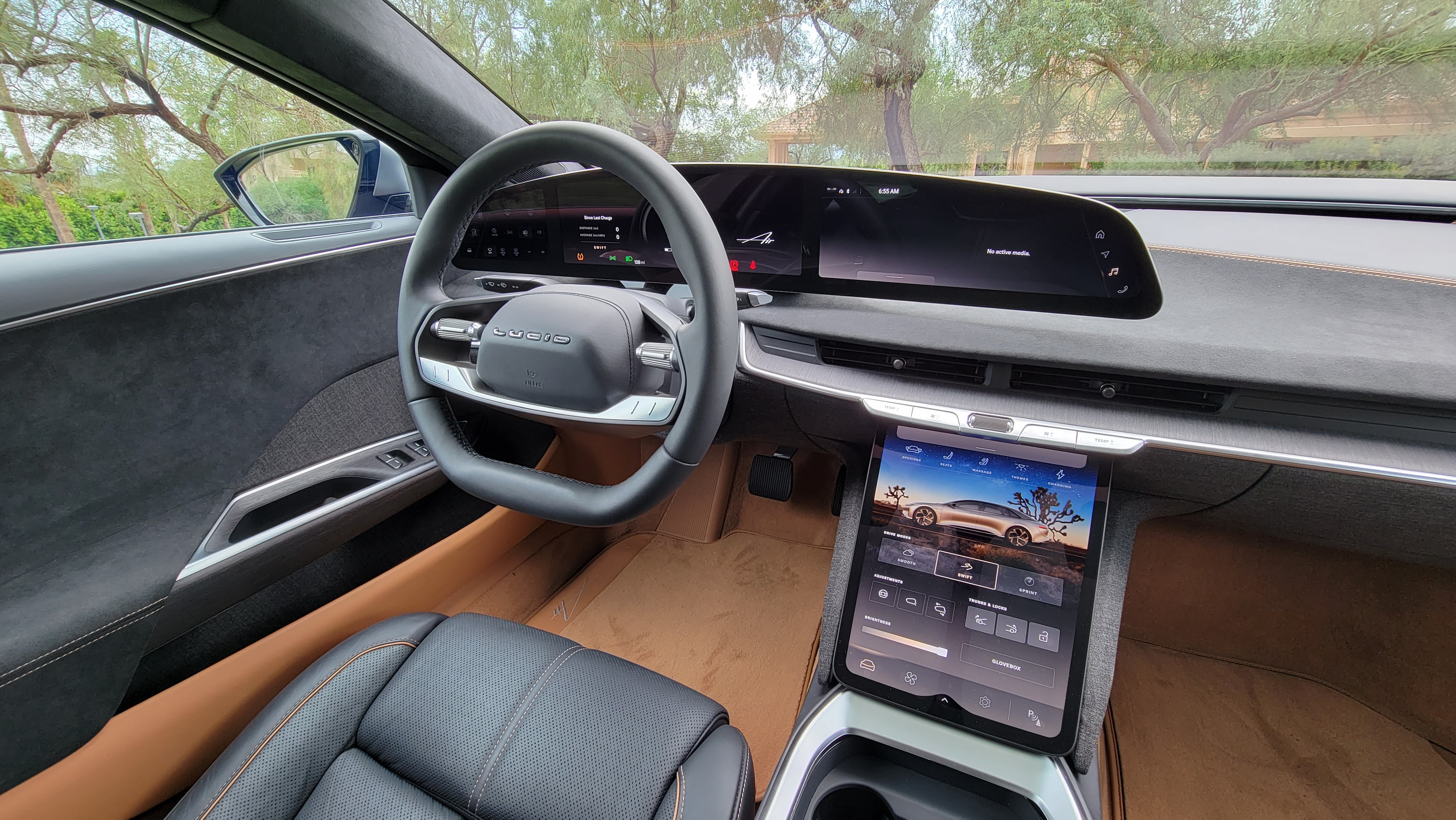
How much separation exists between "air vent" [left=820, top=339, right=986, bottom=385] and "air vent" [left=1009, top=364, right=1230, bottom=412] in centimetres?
7

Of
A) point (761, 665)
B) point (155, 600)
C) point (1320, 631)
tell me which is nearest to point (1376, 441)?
point (1320, 631)

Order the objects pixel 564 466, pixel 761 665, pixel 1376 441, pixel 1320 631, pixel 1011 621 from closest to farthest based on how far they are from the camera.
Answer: pixel 1376 441 < pixel 1011 621 < pixel 1320 631 < pixel 761 665 < pixel 564 466

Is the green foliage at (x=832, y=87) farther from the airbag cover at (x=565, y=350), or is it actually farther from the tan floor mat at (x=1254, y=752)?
the tan floor mat at (x=1254, y=752)

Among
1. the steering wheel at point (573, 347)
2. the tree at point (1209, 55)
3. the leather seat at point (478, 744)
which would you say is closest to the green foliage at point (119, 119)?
the steering wheel at point (573, 347)

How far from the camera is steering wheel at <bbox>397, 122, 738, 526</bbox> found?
30.9 inches

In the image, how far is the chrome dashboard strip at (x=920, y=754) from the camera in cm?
99

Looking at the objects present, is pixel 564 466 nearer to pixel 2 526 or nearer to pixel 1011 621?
pixel 2 526

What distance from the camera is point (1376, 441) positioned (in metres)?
0.88

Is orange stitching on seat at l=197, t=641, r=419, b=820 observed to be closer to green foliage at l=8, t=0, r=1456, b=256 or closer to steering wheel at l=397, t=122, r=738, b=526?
steering wheel at l=397, t=122, r=738, b=526

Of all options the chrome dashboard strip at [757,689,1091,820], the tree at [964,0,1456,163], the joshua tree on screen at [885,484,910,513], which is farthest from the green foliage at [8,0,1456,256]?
the chrome dashboard strip at [757,689,1091,820]

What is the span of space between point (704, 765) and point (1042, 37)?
1342 millimetres

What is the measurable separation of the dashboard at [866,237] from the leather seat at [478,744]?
74cm

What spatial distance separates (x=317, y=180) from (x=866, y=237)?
129 cm

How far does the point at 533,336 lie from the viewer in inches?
36.7
